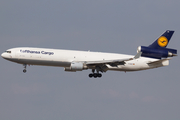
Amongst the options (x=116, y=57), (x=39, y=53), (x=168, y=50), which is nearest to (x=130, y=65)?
(x=116, y=57)

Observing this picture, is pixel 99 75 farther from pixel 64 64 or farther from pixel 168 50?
pixel 168 50

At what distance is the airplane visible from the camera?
65.9 metres

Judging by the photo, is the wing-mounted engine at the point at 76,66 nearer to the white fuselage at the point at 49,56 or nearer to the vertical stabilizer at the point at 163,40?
the white fuselage at the point at 49,56

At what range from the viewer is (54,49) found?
67.8 meters

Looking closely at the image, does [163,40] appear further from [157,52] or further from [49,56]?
[49,56]

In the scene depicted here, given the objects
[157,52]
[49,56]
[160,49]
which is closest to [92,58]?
[49,56]

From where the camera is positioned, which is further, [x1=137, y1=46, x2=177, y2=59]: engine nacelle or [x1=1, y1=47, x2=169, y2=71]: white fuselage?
[x1=137, y1=46, x2=177, y2=59]: engine nacelle

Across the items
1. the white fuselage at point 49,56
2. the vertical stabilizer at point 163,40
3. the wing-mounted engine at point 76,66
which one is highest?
the vertical stabilizer at point 163,40

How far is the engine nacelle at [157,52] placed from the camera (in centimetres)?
6838

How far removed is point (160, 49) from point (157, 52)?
1299 millimetres

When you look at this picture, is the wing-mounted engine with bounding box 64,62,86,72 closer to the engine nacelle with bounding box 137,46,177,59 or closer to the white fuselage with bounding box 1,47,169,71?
the white fuselage with bounding box 1,47,169,71

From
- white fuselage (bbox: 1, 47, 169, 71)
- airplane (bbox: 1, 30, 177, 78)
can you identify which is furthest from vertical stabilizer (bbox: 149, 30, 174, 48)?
white fuselage (bbox: 1, 47, 169, 71)

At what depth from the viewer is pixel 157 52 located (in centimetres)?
6950

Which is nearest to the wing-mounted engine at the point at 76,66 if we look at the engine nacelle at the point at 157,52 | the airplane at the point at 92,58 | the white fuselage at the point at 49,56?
the airplane at the point at 92,58
